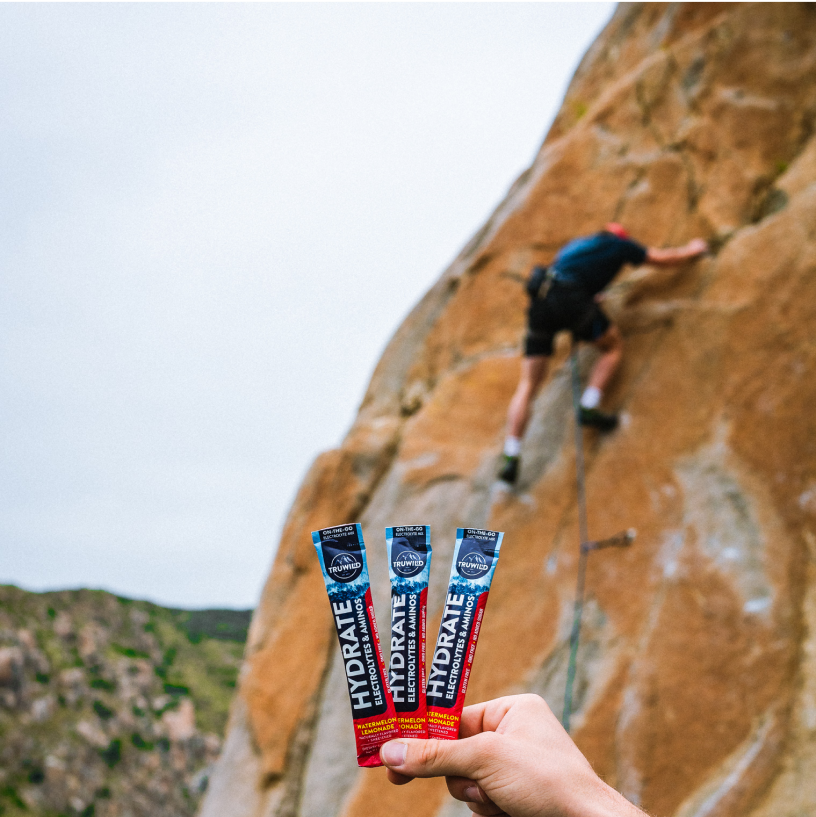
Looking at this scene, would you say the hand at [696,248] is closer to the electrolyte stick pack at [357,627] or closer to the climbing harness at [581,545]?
the climbing harness at [581,545]

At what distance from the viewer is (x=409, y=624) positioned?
6.20 feet

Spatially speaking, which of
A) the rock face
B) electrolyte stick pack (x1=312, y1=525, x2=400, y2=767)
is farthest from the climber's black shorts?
electrolyte stick pack (x1=312, y1=525, x2=400, y2=767)

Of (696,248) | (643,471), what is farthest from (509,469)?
(696,248)

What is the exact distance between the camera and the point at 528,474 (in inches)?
260

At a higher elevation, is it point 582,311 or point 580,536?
point 582,311

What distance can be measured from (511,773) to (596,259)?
5.19 m

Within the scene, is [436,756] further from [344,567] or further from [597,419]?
[597,419]

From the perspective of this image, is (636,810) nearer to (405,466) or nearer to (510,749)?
(510,749)

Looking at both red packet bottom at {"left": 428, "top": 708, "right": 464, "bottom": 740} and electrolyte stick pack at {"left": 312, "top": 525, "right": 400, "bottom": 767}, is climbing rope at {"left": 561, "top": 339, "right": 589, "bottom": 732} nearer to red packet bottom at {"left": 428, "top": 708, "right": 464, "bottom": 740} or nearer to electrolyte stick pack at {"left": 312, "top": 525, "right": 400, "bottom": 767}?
red packet bottom at {"left": 428, "top": 708, "right": 464, "bottom": 740}

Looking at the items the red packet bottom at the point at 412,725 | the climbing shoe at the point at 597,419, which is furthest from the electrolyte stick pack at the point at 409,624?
the climbing shoe at the point at 597,419

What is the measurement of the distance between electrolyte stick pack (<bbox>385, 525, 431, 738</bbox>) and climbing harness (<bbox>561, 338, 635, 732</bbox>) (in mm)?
3686

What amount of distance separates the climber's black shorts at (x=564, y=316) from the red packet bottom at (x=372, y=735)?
16.2ft

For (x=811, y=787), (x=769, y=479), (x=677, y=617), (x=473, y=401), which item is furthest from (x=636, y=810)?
(x=473, y=401)

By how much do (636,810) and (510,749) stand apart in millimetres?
401
